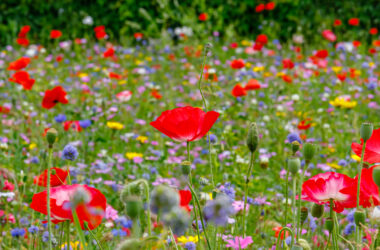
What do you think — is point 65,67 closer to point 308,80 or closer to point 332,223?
point 308,80

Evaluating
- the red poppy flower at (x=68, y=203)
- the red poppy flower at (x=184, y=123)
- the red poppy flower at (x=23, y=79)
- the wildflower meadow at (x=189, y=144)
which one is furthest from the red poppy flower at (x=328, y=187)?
the red poppy flower at (x=23, y=79)

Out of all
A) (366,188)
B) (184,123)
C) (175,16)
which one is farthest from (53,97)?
(175,16)

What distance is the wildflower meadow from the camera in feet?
2.50

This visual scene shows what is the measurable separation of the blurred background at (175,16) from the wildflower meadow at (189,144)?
26mm

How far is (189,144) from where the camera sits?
→ 811 millimetres

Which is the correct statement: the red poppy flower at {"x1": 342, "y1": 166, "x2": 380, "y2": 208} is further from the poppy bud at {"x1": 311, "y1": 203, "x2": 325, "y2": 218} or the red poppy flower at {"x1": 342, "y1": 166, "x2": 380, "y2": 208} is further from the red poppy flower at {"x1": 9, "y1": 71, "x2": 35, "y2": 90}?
the red poppy flower at {"x1": 9, "y1": 71, "x2": 35, "y2": 90}

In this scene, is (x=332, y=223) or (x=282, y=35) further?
(x=282, y=35)

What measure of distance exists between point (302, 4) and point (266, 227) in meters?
5.16

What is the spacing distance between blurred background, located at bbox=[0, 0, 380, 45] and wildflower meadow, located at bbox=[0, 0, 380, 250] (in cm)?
3

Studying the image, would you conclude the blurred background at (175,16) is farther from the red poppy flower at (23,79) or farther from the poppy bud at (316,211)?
the poppy bud at (316,211)

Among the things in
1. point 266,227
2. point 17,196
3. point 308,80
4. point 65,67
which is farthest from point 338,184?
point 65,67

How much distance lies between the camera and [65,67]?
A: 473 centimetres

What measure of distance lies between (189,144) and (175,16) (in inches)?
208

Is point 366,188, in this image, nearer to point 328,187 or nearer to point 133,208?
point 328,187
